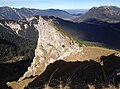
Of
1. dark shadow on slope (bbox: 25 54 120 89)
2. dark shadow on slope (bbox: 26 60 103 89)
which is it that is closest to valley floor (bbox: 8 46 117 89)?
dark shadow on slope (bbox: 25 54 120 89)

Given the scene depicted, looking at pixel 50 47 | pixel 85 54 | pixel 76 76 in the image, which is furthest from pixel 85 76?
pixel 50 47

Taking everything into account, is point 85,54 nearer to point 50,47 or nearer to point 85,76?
point 50,47

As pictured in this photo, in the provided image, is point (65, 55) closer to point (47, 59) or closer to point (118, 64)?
point (47, 59)

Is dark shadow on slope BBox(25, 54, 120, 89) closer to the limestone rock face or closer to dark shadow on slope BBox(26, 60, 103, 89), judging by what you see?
dark shadow on slope BBox(26, 60, 103, 89)

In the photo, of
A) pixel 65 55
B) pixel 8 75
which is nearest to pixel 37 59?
pixel 65 55

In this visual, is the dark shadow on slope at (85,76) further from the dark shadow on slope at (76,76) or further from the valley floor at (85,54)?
the valley floor at (85,54)

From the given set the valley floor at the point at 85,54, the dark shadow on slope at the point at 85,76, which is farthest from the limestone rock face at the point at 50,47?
the dark shadow on slope at the point at 85,76

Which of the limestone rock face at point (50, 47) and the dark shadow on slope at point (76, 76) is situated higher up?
the dark shadow on slope at point (76, 76)

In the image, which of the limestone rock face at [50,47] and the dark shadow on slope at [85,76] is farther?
the limestone rock face at [50,47]
